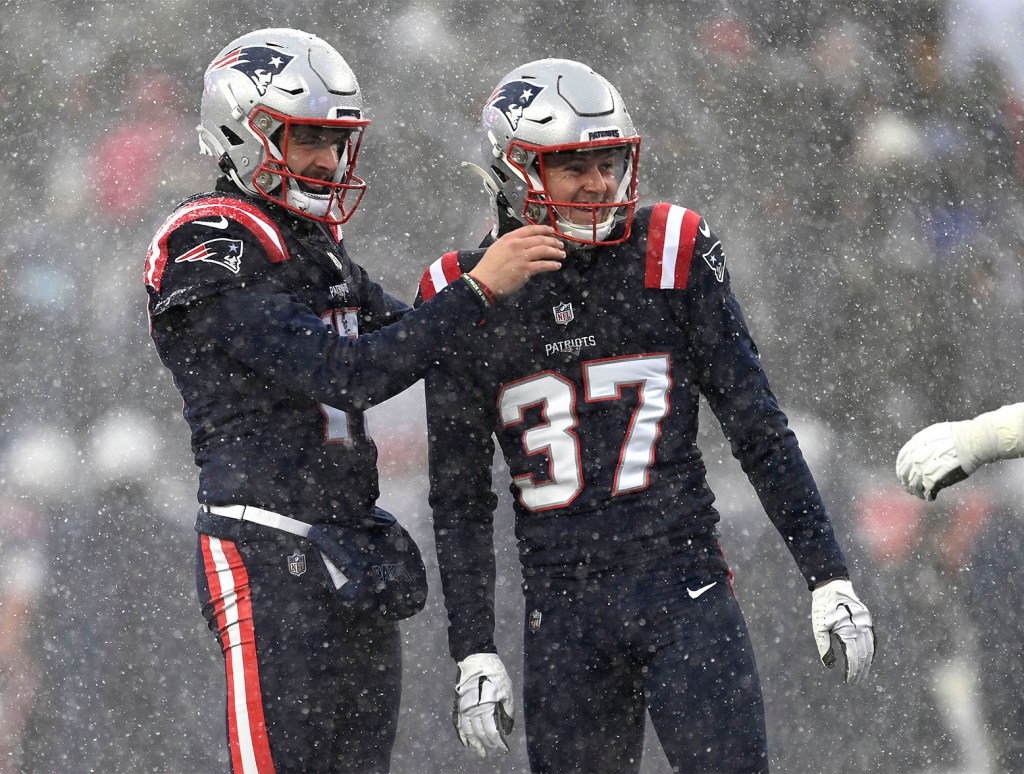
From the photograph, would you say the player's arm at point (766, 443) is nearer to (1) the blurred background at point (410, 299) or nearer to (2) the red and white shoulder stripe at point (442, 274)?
(2) the red and white shoulder stripe at point (442, 274)

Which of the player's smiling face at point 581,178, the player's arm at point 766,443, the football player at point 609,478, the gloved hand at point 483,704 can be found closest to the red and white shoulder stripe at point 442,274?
the football player at point 609,478

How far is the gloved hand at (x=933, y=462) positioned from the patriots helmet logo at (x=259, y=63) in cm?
160

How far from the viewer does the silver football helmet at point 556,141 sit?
307 cm

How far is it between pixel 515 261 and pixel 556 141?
1.03 feet

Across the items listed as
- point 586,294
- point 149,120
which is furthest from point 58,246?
point 586,294

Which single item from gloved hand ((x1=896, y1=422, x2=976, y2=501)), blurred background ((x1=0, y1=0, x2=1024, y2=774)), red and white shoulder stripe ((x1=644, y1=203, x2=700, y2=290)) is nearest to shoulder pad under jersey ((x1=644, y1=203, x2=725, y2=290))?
red and white shoulder stripe ((x1=644, y1=203, x2=700, y2=290))

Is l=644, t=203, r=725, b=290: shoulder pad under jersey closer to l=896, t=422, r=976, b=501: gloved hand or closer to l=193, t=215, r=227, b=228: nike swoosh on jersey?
l=896, t=422, r=976, b=501: gloved hand

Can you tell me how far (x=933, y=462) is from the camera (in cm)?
287

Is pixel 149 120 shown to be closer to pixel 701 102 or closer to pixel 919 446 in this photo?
pixel 701 102

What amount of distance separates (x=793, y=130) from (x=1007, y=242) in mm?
1036

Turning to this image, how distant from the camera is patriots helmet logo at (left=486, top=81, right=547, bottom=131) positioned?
316 centimetres

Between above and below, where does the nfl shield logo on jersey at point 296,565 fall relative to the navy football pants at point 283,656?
above

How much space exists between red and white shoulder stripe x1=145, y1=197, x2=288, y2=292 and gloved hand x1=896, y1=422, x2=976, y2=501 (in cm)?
140

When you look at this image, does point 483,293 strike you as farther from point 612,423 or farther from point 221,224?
point 221,224
